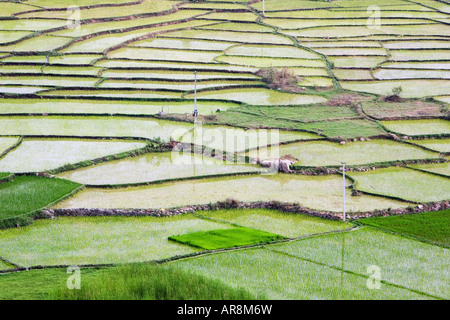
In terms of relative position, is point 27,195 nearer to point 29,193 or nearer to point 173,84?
point 29,193

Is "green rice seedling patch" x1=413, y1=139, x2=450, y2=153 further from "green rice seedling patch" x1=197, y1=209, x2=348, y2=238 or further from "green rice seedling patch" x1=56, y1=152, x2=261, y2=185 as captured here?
"green rice seedling patch" x1=197, y1=209, x2=348, y2=238

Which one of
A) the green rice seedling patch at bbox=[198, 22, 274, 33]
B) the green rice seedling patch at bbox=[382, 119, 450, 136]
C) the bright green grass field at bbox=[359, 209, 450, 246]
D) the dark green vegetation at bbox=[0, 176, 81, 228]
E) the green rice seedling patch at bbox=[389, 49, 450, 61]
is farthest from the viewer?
the green rice seedling patch at bbox=[198, 22, 274, 33]

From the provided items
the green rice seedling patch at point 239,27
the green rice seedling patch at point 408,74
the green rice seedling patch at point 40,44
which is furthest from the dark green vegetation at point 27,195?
the green rice seedling patch at point 239,27

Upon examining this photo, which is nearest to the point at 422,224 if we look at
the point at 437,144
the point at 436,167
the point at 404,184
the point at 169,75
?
the point at 404,184

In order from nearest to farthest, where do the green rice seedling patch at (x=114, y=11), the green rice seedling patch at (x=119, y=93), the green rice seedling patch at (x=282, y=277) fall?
the green rice seedling patch at (x=282, y=277) < the green rice seedling patch at (x=119, y=93) < the green rice seedling patch at (x=114, y=11)

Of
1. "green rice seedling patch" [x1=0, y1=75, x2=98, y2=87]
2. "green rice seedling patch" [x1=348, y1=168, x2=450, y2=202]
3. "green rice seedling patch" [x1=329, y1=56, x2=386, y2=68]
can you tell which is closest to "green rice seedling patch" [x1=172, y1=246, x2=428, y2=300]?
"green rice seedling patch" [x1=348, y1=168, x2=450, y2=202]

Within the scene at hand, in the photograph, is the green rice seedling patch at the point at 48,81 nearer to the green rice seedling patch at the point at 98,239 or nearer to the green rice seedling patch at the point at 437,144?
the green rice seedling patch at the point at 98,239
